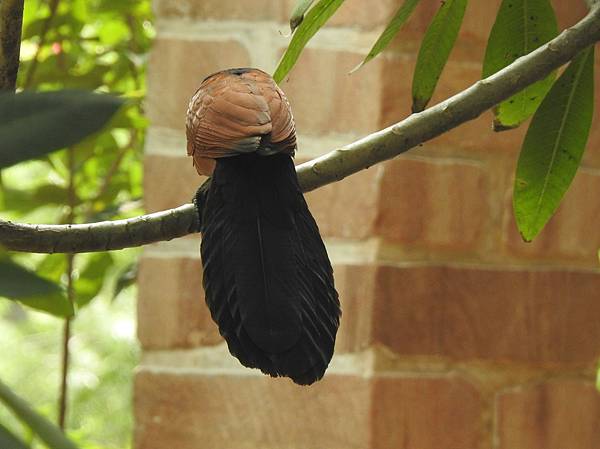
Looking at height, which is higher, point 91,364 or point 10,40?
point 10,40

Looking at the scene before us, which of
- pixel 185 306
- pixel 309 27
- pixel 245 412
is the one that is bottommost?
pixel 245 412

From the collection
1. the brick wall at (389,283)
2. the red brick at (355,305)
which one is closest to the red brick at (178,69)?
the brick wall at (389,283)

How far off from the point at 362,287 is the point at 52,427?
0.68 meters

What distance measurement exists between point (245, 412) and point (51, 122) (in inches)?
28.5

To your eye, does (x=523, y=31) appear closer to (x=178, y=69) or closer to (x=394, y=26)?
(x=394, y=26)

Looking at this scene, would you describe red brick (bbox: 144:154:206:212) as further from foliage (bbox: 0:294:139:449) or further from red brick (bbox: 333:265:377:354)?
foliage (bbox: 0:294:139:449)

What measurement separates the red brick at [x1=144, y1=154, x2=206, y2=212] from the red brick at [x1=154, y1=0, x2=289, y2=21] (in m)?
0.14

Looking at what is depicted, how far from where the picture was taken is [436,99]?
35.9 inches

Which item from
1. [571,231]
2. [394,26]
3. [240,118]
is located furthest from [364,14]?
[240,118]

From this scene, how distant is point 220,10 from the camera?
3.06 ft

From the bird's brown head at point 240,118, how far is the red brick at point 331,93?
43 cm

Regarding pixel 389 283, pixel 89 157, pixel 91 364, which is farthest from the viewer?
pixel 91 364

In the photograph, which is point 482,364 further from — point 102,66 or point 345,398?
point 102,66

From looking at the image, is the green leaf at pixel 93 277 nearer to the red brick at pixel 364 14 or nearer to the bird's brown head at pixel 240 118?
the red brick at pixel 364 14
